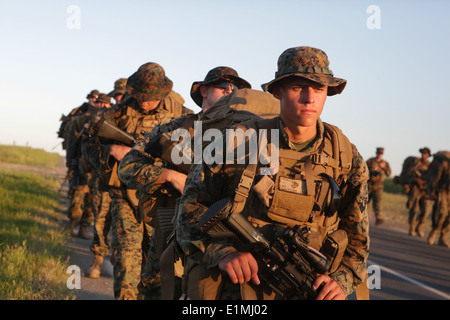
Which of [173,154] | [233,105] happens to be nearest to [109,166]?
[173,154]

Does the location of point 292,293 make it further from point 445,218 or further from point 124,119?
point 445,218

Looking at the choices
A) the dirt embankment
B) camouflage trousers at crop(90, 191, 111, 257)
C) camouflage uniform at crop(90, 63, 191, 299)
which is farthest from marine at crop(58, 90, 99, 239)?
camouflage uniform at crop(90, 63, 191, 299)

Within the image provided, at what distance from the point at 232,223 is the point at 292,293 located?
47 centimetres

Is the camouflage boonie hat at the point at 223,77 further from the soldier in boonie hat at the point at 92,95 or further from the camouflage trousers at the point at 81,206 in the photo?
the soldier in boonie hat at the point at 92,95

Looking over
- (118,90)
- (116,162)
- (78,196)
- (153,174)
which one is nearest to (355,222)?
(153,174)

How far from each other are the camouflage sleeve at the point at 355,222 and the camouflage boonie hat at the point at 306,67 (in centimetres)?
46

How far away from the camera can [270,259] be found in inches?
117

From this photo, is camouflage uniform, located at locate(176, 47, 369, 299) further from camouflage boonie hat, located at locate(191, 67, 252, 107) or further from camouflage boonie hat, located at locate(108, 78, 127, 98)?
camouflage boonie hat, located at locate(108, 78, 127, 98)

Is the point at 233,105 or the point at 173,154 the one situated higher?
the point at 233,105

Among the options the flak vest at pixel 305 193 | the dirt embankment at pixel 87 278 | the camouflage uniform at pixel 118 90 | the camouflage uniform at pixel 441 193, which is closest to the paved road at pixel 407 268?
the camouflage uniform at pixel 441 193

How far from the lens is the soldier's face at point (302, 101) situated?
3055 millimetres

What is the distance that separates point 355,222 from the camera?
3.29 meters

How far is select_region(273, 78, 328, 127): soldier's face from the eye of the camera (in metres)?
3.05
